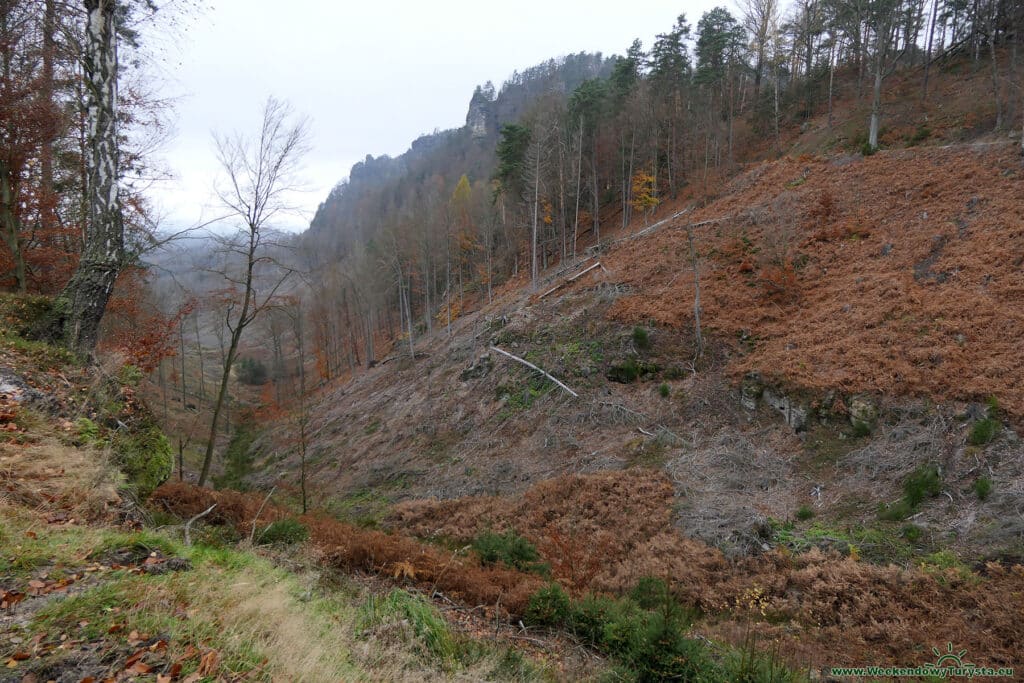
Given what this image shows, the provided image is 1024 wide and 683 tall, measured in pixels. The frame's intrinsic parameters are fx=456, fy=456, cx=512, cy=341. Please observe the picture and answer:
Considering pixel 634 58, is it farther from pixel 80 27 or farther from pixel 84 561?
pixel 84 561

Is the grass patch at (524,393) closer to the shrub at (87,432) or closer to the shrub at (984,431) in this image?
the shrub at (984,431)

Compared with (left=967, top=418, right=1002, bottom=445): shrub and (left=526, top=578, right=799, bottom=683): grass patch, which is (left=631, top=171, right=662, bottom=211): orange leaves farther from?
(left=526, top=578, right=799, bottom=683): grass patch

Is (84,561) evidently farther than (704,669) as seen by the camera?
No

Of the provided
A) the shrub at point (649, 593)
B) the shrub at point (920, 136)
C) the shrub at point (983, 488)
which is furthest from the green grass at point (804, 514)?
the shrub at point (920, 136)

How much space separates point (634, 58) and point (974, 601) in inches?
1820

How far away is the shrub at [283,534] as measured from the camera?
7047 millimetres

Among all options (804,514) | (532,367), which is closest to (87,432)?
(804,514)

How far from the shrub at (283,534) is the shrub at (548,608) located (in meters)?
3.94

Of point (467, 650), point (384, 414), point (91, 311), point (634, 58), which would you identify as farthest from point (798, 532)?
point (634, 58)

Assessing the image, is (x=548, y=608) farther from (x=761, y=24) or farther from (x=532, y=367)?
(x=761, y=24)

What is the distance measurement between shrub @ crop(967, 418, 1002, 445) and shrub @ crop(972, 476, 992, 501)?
1.08 m

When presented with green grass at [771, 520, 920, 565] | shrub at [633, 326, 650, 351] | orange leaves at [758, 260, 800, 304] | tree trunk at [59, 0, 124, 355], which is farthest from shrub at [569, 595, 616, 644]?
orange leaves at [758, 260, 800, 304]

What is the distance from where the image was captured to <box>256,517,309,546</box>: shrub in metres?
7.05

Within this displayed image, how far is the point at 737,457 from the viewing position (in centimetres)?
1218
